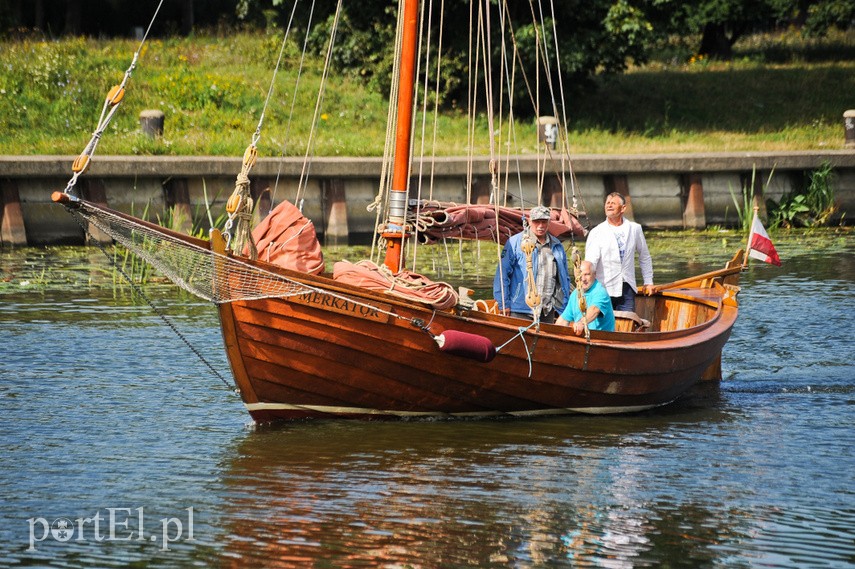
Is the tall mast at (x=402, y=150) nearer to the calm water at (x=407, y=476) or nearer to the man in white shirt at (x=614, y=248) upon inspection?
the calm water at (x=407, y=476)

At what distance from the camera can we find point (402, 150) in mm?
10695

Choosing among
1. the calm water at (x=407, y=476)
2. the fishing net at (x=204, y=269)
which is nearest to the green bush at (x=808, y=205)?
the calm water at (x=407, y=476)

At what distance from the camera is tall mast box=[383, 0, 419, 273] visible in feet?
34.9

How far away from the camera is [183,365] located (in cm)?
1334

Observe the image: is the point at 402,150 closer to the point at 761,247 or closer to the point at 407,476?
the point at 407,476

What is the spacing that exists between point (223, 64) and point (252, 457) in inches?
858

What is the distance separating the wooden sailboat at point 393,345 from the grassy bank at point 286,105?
40.9 ft

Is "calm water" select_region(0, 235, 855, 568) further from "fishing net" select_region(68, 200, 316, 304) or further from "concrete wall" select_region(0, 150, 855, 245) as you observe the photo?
"concrete wall" select_region(0, 150, 855, 245)

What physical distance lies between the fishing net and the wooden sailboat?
0.4 inches

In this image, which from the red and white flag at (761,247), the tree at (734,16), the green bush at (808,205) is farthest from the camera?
the tree at (734,16)

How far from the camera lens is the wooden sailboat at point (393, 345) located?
959 cm

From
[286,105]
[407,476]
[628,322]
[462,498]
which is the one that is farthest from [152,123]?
[462,498]

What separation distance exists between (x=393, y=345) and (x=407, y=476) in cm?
120

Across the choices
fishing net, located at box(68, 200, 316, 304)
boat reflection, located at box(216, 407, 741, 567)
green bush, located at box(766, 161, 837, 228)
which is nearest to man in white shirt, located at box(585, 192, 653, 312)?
boat reflection, located at box(216, 407, 741, 567)
